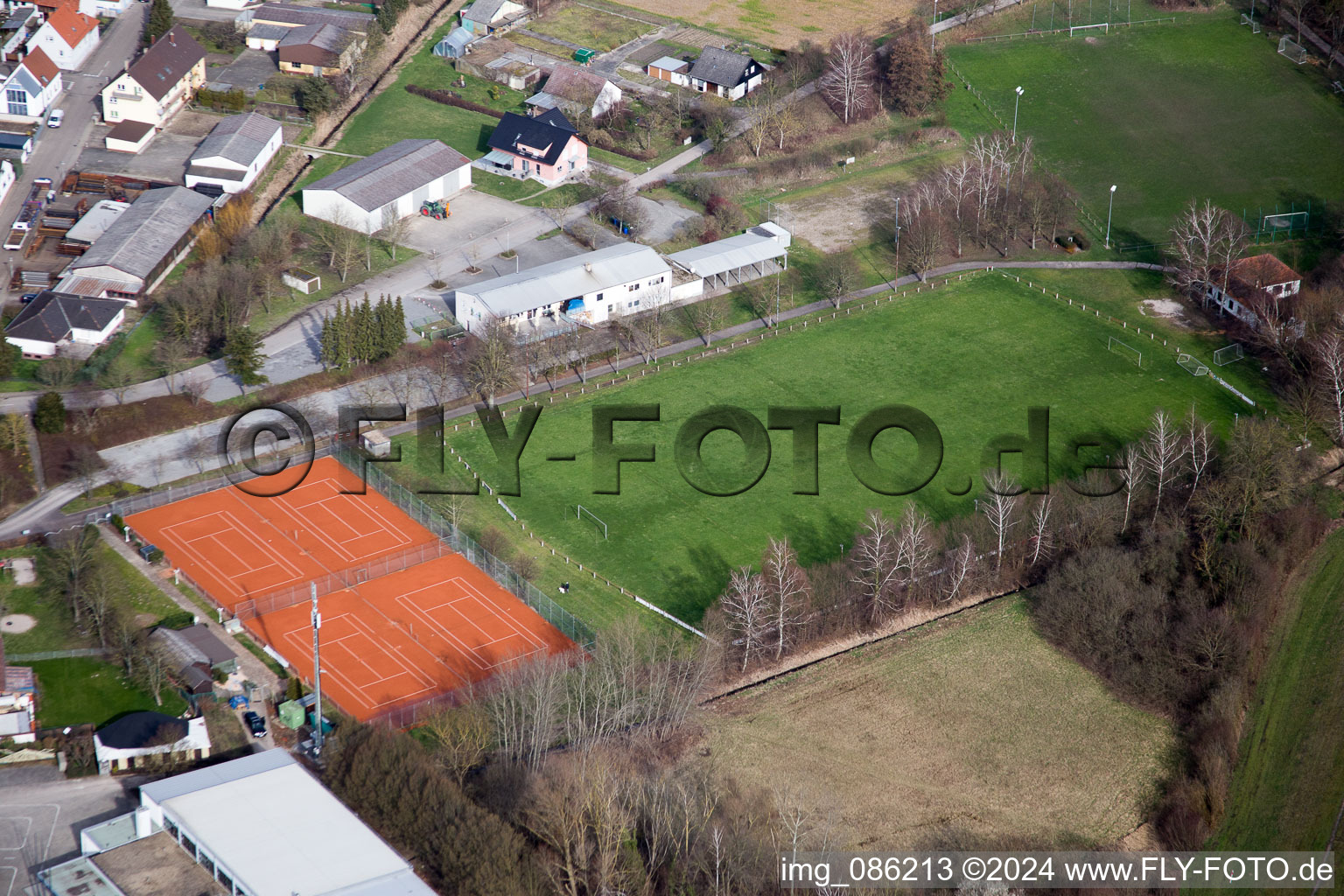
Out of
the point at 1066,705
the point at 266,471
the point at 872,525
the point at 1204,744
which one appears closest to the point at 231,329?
the point at 266,471

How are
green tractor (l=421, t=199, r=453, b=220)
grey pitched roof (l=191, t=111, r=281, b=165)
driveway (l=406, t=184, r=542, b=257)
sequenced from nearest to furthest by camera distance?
driveway (l=406, t=184, r=542, b=257)
green tractor (l=421, t=199, r=453, b=220)
grey pitched roof (l=191, t=111, r=281, b=165)

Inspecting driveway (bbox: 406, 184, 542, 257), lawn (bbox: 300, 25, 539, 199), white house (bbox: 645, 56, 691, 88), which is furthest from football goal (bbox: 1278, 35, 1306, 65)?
driveway (bbox: 406, 184, 542, 257)

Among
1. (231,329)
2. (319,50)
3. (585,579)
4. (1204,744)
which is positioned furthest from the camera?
(319,50)

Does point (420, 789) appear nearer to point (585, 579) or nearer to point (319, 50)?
point (585, 579)

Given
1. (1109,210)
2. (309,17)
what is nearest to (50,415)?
(309,17)

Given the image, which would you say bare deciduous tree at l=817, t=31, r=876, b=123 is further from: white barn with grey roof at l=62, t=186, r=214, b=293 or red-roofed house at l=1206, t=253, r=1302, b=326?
white barn with grey roof at l=62, t=186, r=214, b=293

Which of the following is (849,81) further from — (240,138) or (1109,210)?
(240,138)
